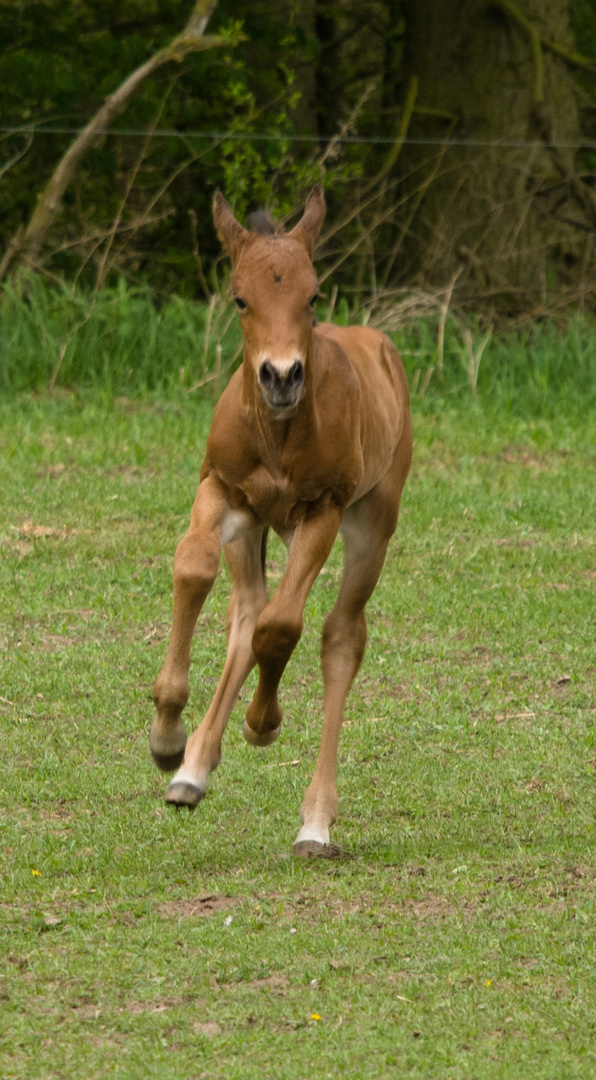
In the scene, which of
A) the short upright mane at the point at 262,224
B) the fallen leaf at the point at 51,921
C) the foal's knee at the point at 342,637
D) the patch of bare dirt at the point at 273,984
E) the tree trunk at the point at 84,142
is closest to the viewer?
the patch of bare dirt at the point at 273,984

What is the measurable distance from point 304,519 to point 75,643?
2566mm

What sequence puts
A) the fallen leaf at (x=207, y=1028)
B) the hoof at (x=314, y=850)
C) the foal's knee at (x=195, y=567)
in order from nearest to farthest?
the fallen leaf at (x=207, y=1028), the foal's knee at (x=195, y=567), the hoof at (x=314, y=850)

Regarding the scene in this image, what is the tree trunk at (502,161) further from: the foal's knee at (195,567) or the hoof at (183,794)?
the hoof at (183,794)

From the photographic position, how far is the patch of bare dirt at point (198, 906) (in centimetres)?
413

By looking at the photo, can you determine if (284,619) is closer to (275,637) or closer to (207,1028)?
(275,637)

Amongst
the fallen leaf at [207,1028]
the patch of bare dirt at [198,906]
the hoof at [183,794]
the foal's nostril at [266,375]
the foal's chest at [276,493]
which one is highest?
the foal's nostril at [266,375]

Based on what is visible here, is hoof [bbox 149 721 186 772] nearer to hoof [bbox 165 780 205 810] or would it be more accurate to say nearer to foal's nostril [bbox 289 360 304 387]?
hoof [bbox 165 780 205 810]

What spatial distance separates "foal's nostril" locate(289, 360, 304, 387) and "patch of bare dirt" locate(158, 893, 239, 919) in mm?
1517

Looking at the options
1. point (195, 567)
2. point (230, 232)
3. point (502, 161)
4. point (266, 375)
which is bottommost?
point (195, 567)

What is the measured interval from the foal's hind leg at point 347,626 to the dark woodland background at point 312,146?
8183 mm

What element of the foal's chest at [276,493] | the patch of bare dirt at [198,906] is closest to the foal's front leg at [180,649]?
the foal's chest at [276,493]

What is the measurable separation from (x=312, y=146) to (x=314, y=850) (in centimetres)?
1100

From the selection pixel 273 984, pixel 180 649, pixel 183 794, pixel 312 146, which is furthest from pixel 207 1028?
pixel 312 146

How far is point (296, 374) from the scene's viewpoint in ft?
12.7
